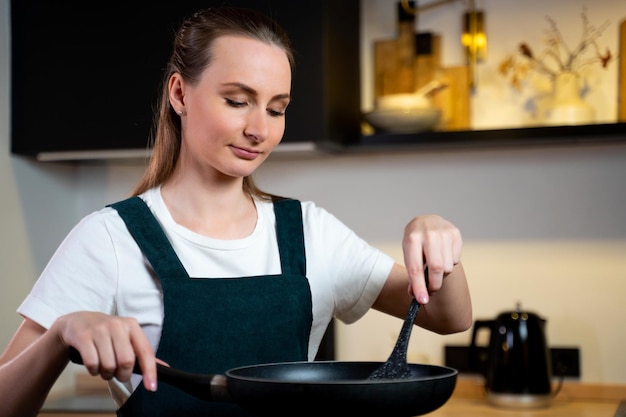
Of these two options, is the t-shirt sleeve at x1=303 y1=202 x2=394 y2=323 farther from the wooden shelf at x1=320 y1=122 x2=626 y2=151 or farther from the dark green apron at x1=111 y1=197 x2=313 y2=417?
the wooden shelf at x1=320 y1=122 x2=626 y2=151

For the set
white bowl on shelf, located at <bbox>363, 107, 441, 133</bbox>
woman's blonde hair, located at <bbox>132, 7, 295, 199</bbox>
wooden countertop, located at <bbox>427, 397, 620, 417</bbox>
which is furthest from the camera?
white bowl on shelf, located at <bbox>363, 107, 441, 133</bbox>

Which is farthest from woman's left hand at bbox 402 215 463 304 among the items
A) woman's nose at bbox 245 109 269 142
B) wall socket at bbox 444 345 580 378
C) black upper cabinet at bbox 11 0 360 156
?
wall socket at bbox 444 345 580 378

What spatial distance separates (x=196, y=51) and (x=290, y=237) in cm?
33

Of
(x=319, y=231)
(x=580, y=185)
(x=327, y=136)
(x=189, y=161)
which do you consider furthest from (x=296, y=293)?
(x=580, y=185)

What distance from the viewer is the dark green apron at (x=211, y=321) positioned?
4.23ft

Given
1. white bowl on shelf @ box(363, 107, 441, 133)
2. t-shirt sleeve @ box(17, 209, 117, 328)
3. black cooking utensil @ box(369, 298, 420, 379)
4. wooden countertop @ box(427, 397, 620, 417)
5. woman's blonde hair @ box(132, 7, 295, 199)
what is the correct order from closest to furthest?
black cooking utensil @ box(369, 298, 420, 379) < t-shirt sleeve @ box(17, 209, 117, 328) < woman's blonde hair @ box(132, 7, 295, 199) < wooden countertop @ box(427, 397, 620, 417) < white bowl on shelf @ box(363, 107, 441, 133)

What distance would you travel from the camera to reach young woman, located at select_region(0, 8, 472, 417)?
50.8 inches

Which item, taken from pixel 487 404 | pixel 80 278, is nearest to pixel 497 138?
pixel 487 404

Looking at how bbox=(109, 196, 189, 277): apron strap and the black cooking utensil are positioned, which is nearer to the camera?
the black cooking utensil

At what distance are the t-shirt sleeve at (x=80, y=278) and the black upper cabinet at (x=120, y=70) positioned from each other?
96cm

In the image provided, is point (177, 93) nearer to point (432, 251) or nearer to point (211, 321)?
point (211, 321)

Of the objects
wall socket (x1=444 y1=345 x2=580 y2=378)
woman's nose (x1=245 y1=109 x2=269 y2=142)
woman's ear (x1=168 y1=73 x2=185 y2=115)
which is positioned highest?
woman's ear (x1=168 y1=73 x2=185 y2=115)

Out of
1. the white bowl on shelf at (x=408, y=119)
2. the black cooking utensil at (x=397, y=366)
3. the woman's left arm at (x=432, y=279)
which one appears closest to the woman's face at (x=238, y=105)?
the woman's left arm at (x=432, y=279)

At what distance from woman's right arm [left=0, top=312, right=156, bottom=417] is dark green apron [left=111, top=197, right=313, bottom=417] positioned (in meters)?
0.18
